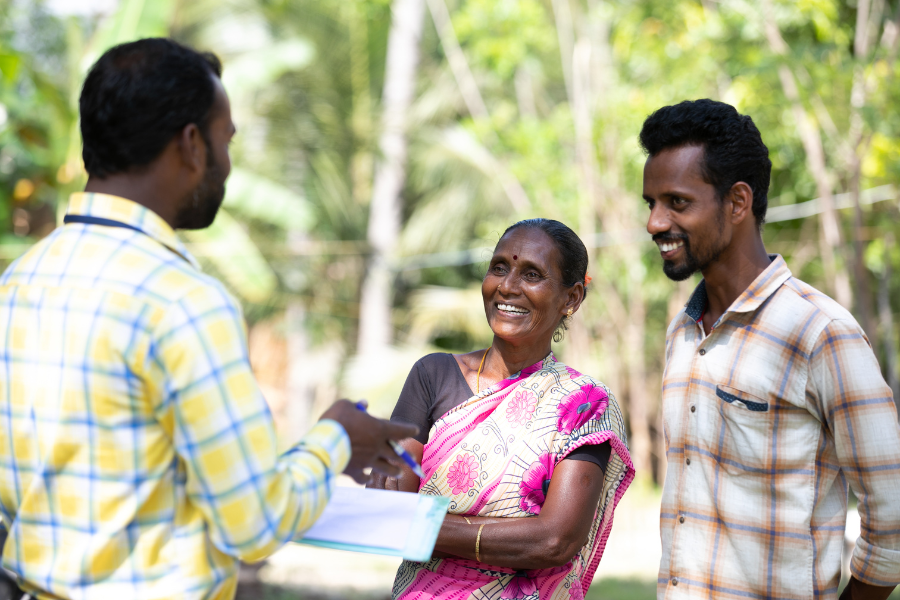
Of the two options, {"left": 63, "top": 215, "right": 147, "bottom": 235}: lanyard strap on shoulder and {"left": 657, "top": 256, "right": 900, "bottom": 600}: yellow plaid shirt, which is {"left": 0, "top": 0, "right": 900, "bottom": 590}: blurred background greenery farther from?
{"left": 657, "top": 256, "right": 900, "bottom": 600}: yellow plaid shirt

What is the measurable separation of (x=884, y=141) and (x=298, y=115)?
32.4ft

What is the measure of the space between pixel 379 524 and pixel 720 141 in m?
1.47

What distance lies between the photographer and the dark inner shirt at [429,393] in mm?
2658

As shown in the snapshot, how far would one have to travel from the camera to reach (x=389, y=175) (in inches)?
566

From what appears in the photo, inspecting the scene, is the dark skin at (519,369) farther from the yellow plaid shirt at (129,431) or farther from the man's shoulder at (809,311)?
the yellow plaid shirt at (129,431)

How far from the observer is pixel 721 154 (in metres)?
2.42

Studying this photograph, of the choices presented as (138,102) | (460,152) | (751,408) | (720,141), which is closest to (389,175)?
(460,152)

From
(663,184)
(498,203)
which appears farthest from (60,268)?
(498,203)

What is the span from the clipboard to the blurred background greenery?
2464 millimetres

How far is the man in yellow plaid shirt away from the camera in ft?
5.02

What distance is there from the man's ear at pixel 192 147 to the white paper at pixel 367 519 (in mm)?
822

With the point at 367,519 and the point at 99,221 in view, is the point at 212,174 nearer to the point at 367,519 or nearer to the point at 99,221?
the point at 99,221

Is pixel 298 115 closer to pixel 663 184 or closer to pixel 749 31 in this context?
pixel 749 31

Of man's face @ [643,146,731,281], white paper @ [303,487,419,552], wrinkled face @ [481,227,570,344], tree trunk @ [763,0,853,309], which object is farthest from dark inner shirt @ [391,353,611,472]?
tree trunk @ [763,0,853,309]
